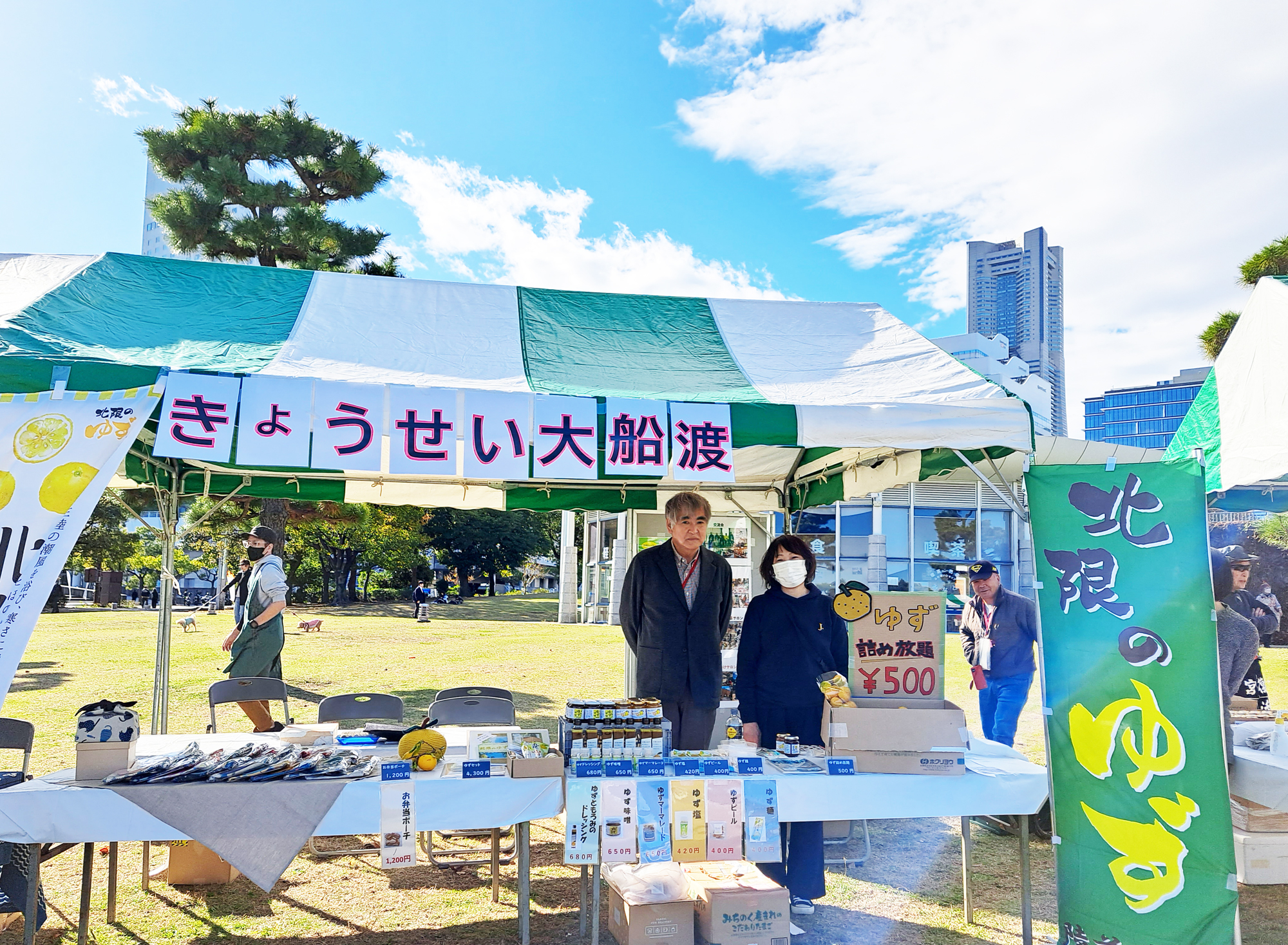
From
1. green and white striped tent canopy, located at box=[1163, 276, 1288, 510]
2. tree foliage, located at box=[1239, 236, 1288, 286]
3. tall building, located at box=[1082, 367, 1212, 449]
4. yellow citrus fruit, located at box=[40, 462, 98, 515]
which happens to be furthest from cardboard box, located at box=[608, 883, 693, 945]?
tall building, located at box=[1082, 367, 1212, 449]

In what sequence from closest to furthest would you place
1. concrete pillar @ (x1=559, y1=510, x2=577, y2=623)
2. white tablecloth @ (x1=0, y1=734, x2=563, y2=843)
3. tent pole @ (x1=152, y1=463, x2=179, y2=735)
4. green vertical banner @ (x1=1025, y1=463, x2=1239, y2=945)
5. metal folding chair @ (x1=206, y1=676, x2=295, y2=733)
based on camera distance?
white tablecloth @ (x1=0, y1=734, x2=563, y2=843)
green vertical banner @ (x1=1025, y1=463, x2=1239, y2=945)
metal folding chair @ (x1=206, y1=676, x2=295, y2=733)
tent pole @ (x1=152, y1=463, x2=179, y2=735)
concrete pillar @ (x1=559, y1=510, x2=577, y2=623)

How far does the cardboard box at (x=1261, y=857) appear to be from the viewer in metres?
3.75

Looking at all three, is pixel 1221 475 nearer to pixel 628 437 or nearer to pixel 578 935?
pixel 628 437

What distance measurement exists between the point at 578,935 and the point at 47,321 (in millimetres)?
3313

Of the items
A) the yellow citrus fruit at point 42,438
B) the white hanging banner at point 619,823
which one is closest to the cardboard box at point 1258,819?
the white hanging banner at point 619,823

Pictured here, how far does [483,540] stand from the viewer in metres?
35.3

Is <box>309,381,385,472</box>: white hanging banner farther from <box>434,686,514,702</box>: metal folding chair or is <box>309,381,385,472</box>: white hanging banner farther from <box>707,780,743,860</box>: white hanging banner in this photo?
<box>707,780,743,860</box>: white hanging banner

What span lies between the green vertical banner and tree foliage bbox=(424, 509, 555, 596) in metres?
30.9

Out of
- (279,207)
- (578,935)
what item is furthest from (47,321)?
(279,207)

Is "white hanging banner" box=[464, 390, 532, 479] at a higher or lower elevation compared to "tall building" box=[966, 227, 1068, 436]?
lower

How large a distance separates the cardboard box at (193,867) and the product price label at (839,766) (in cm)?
271

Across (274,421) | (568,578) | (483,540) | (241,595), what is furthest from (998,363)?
(274,421)

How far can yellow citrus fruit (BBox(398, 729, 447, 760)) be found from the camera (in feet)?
9.77

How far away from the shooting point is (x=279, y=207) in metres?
12.4
